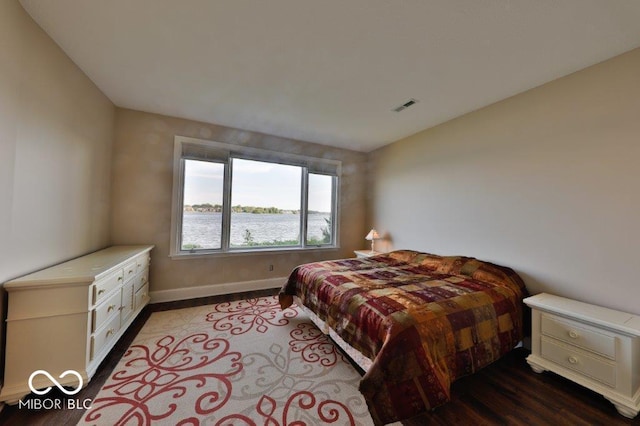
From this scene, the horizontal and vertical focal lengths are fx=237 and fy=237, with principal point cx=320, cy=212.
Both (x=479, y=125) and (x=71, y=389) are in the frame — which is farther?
(x=479, y=125)

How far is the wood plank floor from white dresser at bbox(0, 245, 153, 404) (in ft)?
0.50

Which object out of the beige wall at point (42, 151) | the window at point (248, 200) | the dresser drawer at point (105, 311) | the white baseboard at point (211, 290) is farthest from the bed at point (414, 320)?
the beige wall at point (42, 151)

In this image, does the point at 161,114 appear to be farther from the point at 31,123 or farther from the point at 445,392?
the point at 445,392

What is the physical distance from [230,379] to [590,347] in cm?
268

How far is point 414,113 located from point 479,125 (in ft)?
2.60

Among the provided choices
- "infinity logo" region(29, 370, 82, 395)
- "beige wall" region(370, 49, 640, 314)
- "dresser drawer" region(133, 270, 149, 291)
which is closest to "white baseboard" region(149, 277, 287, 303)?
"dresser drawer" region(133, 270, 149, 291)

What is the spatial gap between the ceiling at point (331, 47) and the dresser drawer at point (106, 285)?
191 cm

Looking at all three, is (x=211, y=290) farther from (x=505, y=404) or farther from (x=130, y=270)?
(x=505, y=404)

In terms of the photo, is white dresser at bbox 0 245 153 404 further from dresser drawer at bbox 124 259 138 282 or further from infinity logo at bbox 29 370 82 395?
dresser drawer at bbox 124 259 138 282

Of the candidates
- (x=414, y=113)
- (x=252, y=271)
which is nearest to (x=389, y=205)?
(x=414, y=113)

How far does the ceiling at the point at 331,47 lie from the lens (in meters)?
1.57

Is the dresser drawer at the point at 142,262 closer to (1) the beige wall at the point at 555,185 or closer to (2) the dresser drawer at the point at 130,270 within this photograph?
(2) the dresser drawer at the point at 130,270

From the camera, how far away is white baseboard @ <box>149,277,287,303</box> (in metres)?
3.27

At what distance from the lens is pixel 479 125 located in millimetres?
2947
